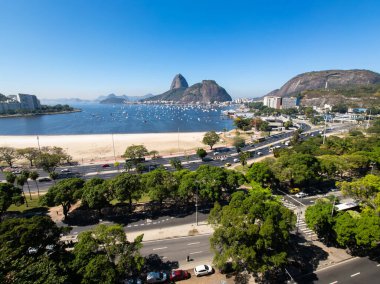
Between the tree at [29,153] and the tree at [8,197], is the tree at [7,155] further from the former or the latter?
the tree at [8,197]

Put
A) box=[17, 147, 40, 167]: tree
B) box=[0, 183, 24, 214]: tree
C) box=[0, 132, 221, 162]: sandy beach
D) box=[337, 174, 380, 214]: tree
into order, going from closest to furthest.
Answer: box=[337, 174, 380, 214]: tree, box=[0, 183, 24, 214]: tree, box=[17, 147, 40, 167]: tree, box=[0, 132, 221, 162]: sandy beach

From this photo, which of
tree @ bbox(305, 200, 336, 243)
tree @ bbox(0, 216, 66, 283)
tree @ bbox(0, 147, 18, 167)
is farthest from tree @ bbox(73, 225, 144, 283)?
tree @ bbox(0, 147, 18, 167)

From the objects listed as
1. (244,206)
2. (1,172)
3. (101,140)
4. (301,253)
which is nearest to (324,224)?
(301,253)

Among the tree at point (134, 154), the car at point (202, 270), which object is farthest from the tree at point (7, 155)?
the car at point (202, 270)

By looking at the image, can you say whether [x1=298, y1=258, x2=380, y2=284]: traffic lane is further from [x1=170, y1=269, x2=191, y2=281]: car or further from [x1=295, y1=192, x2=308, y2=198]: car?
[x1=295, y1=192, x2=308, y2=198]: car

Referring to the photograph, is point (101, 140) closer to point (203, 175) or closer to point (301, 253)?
point (203, 175)

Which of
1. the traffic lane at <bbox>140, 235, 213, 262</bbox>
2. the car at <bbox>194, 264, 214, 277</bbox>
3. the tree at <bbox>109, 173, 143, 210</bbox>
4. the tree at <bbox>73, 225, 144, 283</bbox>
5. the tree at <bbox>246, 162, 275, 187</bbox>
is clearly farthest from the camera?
the tree at <bbox>246, 162, 275, 187</bbox>

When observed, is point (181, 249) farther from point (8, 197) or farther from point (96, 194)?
point (8, 197)

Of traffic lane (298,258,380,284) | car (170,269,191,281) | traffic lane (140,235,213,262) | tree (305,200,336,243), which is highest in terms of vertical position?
tree (305,200,336,243)
